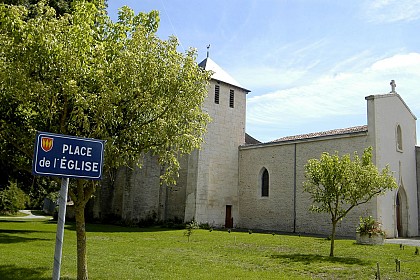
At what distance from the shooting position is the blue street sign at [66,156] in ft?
14.9

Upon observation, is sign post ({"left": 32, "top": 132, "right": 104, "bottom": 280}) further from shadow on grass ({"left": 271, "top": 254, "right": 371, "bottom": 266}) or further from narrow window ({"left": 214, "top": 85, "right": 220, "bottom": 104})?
narrow window ({"left": 214, "top": 85, "right": 220, "bottom": 104})

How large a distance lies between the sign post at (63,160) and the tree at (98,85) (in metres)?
2.65

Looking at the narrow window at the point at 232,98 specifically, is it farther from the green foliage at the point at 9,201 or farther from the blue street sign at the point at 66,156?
the blue street sign at the point at 66,156

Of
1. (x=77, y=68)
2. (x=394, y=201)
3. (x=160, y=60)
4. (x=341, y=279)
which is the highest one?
(x=160, y=60)

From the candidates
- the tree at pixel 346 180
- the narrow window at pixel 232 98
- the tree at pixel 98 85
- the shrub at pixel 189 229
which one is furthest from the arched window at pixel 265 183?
the tree at pixel 98 85

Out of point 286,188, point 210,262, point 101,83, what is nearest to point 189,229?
point 210,262

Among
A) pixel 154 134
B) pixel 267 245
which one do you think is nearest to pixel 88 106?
pixel 154 134

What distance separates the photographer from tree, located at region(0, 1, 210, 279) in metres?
7.57

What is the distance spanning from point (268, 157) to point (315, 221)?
613 centimetres

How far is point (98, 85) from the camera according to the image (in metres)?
8.11

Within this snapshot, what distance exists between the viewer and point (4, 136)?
914 cm

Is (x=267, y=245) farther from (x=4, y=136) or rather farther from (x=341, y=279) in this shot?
(x=4, y=136)

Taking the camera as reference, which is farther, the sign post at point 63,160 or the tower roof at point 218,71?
the tower roof at point 218,71

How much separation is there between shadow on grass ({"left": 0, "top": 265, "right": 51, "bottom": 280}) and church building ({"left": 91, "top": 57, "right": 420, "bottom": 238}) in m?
19.5
